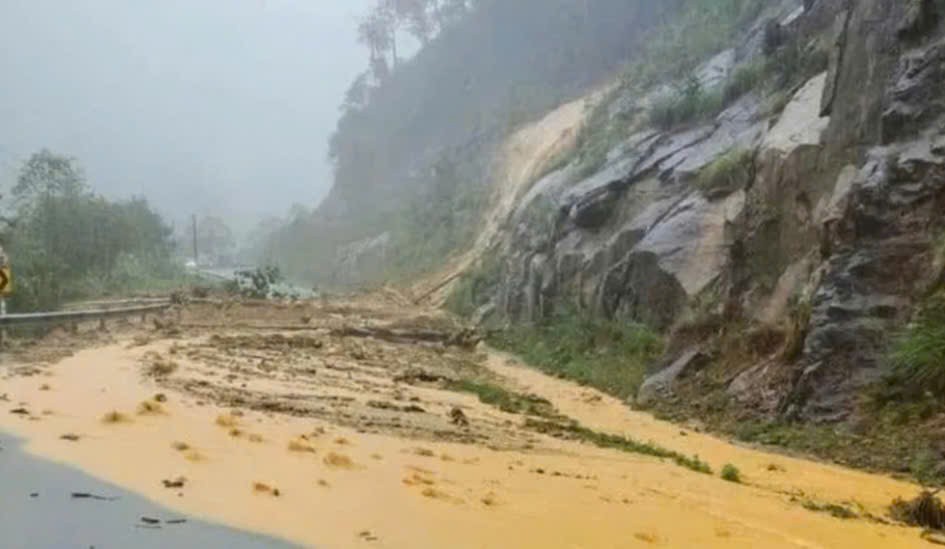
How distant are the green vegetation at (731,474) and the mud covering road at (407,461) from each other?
3.6 inches

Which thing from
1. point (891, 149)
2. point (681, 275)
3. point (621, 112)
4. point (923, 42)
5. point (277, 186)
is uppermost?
point (277, 186)

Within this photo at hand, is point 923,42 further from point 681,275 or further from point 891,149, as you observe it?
point 681,275

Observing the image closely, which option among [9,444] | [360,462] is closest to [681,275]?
[360,462]

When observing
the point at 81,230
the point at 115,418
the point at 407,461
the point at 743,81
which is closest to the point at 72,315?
the point at 115,418

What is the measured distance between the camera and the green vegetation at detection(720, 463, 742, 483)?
26.5ft

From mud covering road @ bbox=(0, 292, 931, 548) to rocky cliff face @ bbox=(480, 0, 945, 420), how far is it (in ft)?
5.53

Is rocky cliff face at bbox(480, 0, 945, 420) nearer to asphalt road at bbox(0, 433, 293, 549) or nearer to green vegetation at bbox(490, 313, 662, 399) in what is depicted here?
green vegetation at bbox(490, 313, 662, 399)

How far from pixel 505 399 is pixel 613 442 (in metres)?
3.16

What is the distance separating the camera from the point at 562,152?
34594 mm

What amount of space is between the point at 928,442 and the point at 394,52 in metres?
67.8

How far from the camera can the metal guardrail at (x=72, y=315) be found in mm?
14125

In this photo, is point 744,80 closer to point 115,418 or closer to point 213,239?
point 115,418

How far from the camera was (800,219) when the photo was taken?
1323 cm

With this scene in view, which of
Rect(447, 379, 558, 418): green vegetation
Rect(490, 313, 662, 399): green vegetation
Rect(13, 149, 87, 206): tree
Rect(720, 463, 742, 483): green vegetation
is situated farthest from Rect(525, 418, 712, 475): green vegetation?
Rect(13, 149, 87, 206): tree
